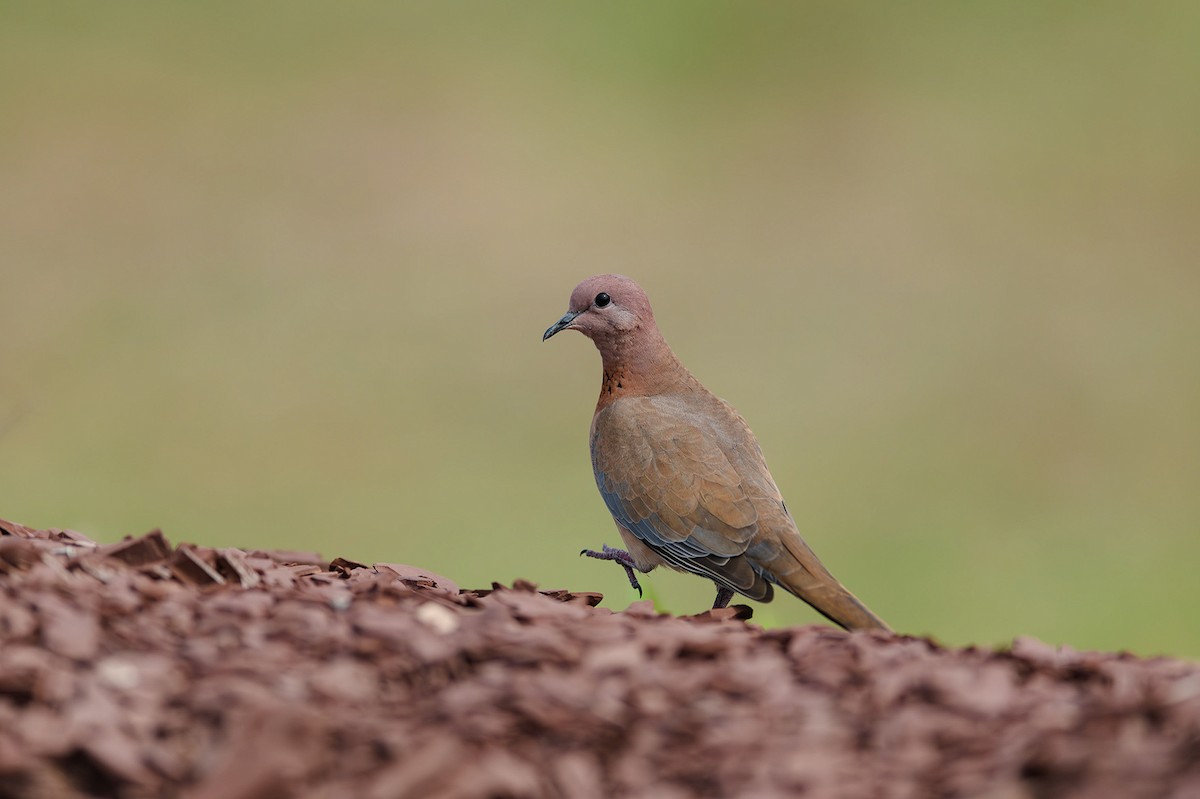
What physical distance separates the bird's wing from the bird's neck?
8cm

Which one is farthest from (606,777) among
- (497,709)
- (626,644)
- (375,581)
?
(375,581)

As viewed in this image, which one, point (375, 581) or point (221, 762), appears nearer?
point (221, 762)

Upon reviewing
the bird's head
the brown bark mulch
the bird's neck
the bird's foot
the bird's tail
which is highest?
the bird's head

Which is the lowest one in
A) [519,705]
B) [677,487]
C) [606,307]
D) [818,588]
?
[519,705]

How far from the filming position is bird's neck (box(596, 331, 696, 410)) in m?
5.97

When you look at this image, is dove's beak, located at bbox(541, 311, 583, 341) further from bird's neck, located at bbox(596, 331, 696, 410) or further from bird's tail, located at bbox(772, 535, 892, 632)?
bird's tail, located at bbox(772, 535, 892, 632)

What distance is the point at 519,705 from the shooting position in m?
3.11

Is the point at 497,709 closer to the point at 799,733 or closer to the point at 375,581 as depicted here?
the point at 799,733

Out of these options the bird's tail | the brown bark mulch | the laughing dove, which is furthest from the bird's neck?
the brown bark mulch

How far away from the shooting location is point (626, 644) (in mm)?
3553

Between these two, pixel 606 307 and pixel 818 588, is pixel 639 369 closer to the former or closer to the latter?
pixel 606 307

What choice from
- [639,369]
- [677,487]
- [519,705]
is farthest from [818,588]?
[519,705]

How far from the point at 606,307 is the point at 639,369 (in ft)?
Result: 1.07

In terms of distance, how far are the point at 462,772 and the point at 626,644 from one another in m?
0.85
